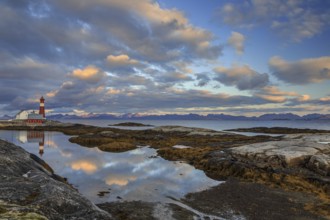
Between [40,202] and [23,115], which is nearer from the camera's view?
[40,202]

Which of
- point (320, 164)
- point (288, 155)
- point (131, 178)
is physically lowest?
point (131, 178)

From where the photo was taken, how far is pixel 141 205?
20.2 m

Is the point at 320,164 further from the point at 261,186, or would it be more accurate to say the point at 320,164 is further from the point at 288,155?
the point at 261,186

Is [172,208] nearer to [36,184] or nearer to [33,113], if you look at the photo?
[36,184]

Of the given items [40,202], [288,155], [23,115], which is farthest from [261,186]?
[23,115]

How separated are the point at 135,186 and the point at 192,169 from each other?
11.2 m

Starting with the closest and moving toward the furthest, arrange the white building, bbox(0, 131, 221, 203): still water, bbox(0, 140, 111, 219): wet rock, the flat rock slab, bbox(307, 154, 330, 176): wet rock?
bbox(0, 140, 111, 219): wet rock, bbox(0, 131, 221, 203): still water, bbox(307, 154, 330, 176): wet rock, the flat rock slab, the white building

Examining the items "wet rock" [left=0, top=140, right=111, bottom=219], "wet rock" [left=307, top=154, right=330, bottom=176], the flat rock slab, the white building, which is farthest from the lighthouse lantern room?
"wet rock" [left=0, top=140, right=111, bottom=219]

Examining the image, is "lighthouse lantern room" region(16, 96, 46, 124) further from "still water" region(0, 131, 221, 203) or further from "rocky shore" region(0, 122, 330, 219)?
"rocky shore" region(0, 122, 330, 219)

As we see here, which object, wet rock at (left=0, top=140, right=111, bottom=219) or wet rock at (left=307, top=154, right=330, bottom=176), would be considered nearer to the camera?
wet rock at (left=0, top=140, right=111, bottom=219)

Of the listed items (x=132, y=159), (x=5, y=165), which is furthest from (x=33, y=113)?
(x=5, y=165)

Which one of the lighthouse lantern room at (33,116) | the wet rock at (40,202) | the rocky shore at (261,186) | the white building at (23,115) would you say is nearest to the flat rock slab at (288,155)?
the rocky shore at (261,186)

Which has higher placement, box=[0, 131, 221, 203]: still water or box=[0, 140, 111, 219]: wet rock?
box=[0, 140, 111, 219]: wet rock

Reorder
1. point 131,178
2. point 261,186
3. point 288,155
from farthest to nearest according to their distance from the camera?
point 288,155 < point 131,178 < point 261,186
